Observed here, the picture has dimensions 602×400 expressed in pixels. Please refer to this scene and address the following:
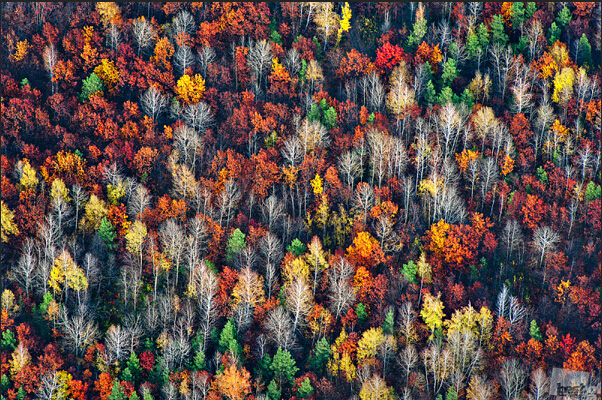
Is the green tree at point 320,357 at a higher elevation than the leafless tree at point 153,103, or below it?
below

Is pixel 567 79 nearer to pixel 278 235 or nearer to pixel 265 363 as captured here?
pixel 278 235

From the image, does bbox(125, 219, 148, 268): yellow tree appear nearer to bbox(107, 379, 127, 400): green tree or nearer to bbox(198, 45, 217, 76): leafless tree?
bbox(107, 379, 127, 400): green tree

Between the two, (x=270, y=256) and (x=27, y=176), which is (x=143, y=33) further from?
(x=270, y=256)

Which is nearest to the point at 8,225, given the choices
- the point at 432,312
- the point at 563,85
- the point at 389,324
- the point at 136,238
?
the point at 136,238

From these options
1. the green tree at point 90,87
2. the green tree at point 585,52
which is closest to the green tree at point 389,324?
the green tree at point 90,87

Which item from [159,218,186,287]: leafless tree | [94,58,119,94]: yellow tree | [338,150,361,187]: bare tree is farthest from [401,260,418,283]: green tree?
[94,58,119,94]: yellow tree

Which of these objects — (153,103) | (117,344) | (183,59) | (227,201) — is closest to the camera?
(117,344)

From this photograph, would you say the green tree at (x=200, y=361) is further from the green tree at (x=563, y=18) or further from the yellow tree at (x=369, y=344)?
the green tree at (x=563, y=18)
